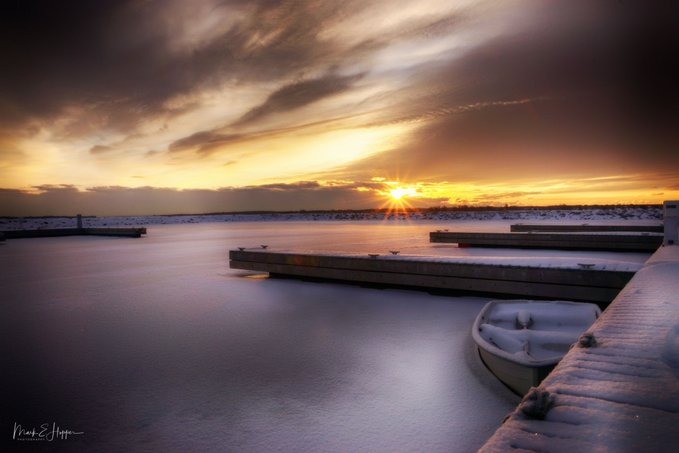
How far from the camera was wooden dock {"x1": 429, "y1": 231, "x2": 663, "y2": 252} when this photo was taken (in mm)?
15688

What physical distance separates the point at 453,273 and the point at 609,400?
262 inches

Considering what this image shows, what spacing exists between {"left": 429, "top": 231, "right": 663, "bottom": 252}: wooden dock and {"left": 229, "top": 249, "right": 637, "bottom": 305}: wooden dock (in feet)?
33.7

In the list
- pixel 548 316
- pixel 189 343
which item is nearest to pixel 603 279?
pixel 548 316

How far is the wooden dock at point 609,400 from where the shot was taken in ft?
5.96

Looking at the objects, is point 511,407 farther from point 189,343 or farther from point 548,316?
point 189,343

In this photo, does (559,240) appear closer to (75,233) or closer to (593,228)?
(593,228)

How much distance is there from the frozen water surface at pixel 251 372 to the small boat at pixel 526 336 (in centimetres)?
32

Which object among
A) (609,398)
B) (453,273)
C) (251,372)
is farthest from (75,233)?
(609,398)

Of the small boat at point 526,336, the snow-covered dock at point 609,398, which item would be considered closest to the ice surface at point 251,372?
the small boat at point 526,336

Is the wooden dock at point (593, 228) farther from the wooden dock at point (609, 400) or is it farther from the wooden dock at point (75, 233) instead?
the wooden dock at point (75, 233)

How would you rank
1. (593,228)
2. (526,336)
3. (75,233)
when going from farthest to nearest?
1. (75,233)
2. (593,228)
3. (526,336)

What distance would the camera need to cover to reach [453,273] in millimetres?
8766

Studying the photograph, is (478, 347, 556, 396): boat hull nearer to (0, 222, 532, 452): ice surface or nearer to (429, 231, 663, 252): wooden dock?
(0, 222, 532, 452): ice surface

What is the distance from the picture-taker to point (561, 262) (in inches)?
322
